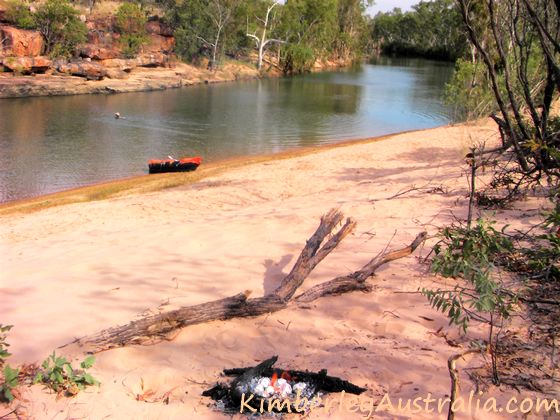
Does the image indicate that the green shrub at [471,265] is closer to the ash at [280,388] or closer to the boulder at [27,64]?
the ash at [280,388]

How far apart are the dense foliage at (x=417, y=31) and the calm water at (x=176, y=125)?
40.5 metres

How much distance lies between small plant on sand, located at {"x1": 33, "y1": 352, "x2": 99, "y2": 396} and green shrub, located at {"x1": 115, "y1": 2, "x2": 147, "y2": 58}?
38.6 m

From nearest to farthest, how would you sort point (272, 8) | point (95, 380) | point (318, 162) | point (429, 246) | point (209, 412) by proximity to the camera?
point (209, 412)
point (95, 380)
point (429, 246)
point (318, 162)
point (272, 8)

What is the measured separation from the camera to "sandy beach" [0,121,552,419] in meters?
2.68

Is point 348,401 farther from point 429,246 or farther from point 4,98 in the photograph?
point 4,98

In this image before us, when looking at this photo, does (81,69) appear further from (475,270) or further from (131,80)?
(475,270)

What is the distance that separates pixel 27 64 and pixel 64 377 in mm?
33120

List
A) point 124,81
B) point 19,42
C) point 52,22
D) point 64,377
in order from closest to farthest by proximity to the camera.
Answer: point 64,377, point 19,42, point 124,81, point 52,22

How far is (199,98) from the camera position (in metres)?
31.3

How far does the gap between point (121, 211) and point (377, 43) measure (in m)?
83.8

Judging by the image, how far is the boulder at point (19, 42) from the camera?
32.2 meters

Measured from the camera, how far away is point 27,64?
3131 centimetres

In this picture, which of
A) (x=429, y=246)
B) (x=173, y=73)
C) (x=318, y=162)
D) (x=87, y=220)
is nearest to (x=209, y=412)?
(x=429, y=246)

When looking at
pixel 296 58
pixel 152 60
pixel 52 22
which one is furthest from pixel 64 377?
pixel 296 58
